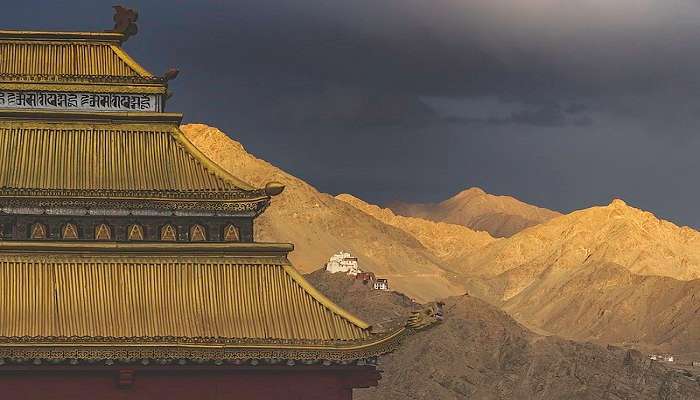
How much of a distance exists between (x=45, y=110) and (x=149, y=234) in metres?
4.37

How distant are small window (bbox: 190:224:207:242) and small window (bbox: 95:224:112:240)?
76.4 inches

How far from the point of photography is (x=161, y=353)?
114 ft

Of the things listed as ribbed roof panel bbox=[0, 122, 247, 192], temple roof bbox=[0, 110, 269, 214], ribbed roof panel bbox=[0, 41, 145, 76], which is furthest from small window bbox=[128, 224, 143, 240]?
ribbed roof panel bbox=[0, 41, 145, 76]

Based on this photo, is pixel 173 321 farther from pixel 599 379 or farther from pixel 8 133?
pixel 599 379

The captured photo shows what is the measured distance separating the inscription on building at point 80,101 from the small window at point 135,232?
3.62 meters

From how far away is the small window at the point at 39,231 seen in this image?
36.5m

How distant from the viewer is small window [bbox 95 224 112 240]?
36.7 m

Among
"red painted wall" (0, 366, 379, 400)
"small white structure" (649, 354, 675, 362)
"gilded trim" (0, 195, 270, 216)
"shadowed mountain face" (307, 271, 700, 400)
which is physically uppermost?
"gilded trim" (0, 195, 270, 216)

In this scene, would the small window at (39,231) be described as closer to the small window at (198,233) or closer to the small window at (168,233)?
A: the small window at (168,233)

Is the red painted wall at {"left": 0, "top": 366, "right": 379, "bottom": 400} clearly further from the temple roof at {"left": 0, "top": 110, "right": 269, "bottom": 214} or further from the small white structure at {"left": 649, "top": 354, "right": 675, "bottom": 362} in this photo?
the small white structure at {"left": 649, "top": 354, "right": 675, "bottom": 362}

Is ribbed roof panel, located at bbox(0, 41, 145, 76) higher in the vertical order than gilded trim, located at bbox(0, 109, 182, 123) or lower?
higher

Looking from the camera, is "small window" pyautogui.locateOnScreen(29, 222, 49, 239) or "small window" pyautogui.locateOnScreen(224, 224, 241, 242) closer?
"small window" pyautogui.locateOnScreen(29, 222, 49, 239)

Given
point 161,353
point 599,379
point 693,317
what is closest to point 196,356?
point 161,353

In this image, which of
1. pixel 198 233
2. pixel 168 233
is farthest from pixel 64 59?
pixel 198 233
